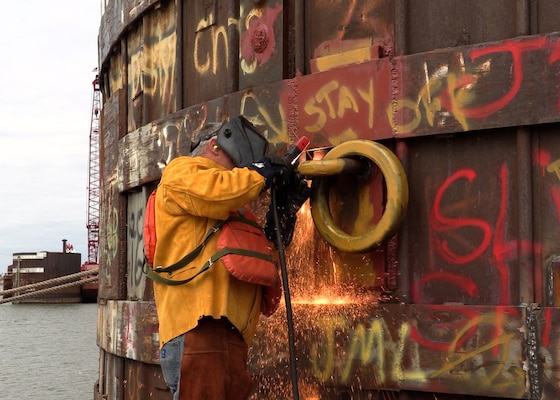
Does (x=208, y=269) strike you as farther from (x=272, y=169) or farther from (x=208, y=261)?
(x=272, y=169)

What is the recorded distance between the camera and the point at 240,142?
418cm

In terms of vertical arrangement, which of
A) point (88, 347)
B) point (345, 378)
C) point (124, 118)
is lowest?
point (88, 347)

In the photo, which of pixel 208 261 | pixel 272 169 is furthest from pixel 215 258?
pixel 272 169

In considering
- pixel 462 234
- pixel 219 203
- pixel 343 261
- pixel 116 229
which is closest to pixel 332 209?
pixel 343 261

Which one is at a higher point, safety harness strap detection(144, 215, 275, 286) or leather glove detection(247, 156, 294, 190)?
leather glove detection(247, 156, 294, 190)

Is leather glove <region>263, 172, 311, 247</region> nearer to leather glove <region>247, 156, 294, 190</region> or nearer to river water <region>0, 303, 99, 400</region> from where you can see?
leather glove <region>247, 156, 294, 190</region>

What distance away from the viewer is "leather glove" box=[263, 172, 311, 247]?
4.44 metres

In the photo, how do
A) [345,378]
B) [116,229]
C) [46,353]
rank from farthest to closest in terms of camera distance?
[46,353], [116,229], [345,378]

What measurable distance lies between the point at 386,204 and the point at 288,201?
1.84 ft

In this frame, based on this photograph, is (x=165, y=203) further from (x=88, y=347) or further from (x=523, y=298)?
→ (x=88, y=347)

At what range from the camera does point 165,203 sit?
401 centimetres

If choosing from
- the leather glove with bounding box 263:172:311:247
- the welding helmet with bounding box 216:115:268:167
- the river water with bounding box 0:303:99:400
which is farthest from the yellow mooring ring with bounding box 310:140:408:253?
the river water with bounding box 0:303:99:400

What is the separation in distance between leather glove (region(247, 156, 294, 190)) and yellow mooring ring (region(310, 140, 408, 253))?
48 cm

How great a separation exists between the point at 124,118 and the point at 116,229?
1.02 meters
